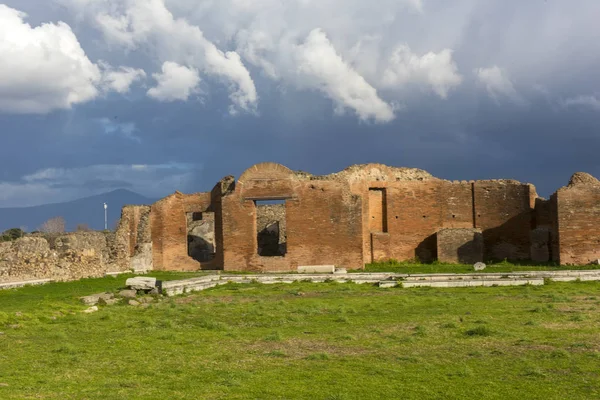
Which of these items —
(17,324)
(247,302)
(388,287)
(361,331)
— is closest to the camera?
(361,331)

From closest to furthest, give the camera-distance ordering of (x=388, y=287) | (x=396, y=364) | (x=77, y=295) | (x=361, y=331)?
(x=396, y=364)
(x=361, y=331)
(x=77, y=295)
(x=388, y=287)

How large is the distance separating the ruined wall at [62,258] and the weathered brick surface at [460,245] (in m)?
13.3

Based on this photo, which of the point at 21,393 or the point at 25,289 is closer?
the point at 21,393

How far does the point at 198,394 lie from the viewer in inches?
309

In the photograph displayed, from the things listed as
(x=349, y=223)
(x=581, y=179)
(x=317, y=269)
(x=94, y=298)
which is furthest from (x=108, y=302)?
(x=581, y=179)

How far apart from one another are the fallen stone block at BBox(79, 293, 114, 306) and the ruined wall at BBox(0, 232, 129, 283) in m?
5.66

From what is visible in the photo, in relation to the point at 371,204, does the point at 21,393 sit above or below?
below

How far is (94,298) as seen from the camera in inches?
685

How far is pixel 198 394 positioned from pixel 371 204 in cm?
2277

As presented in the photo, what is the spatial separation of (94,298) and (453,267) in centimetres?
1405

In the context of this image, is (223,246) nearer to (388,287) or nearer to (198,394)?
(388,287)

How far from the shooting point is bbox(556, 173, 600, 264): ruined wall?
85.5ft

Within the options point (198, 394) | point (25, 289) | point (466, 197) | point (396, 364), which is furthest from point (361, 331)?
point (466, 197)

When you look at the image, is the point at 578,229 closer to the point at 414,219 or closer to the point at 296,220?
the point at 414,219
